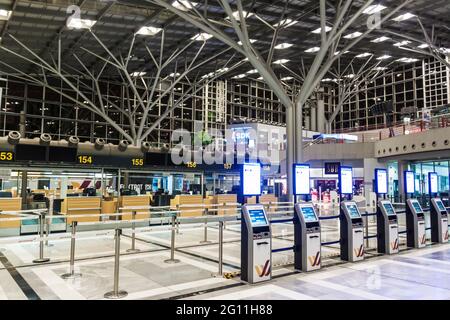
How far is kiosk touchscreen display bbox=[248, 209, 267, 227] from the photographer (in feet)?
22.3

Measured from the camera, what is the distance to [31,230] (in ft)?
41.1

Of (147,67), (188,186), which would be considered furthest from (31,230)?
(147,67)

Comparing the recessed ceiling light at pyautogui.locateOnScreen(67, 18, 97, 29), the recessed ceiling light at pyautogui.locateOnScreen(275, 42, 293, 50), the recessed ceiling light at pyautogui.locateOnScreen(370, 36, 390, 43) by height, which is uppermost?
the recessed ceiling light at pyautogui.locateOnScreen(370, 36, 390, 43)

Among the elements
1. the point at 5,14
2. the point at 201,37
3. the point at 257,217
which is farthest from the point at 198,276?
the point at 201,37

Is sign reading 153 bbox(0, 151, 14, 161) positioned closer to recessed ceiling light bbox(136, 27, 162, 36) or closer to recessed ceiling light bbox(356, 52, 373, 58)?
recessed ceiling light bbox(136, 27, 162, 36)

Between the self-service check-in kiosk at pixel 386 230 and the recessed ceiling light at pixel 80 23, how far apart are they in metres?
18.8

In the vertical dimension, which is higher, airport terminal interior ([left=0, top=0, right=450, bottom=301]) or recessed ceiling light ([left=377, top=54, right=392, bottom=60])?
recessed ceiling light ([left=377, top=54, right=392, bottom=60])

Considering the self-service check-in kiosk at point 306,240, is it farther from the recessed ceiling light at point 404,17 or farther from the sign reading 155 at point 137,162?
the recessed ceiling light at point 404,17

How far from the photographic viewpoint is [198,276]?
720 cm

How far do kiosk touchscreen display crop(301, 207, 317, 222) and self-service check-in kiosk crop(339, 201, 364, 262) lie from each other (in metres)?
1.10

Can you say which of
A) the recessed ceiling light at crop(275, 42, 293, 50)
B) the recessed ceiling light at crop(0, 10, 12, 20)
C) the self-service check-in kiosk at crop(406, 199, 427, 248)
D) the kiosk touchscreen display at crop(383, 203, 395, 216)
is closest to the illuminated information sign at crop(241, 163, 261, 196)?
the kiosk touchscreen display at crop(383, 203, 395, 216)
